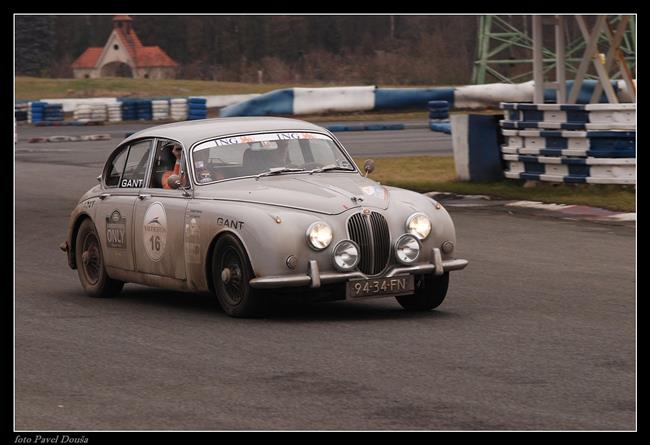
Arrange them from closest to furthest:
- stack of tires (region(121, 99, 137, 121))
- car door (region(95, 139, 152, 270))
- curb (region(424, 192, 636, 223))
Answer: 1. car door (region(95, 139, 152, 270))
2. curb (region(424, 192, 636, 223))
3. stack of tires (region(121, 99, 137, 121))

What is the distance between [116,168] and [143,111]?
3813 cm

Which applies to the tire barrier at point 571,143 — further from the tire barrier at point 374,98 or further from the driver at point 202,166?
the tire barrier at point 374,98

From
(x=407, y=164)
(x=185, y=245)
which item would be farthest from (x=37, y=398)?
(x=407, y=164)

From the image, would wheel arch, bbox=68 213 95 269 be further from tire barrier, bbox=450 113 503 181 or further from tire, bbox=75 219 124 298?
tire barrier, bbox=450 113 503 181

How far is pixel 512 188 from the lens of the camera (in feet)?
65.6

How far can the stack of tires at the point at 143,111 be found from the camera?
1928 inches

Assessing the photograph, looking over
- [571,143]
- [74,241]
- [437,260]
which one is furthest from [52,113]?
[437,260]

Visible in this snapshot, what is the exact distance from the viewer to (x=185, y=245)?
33.4 feet

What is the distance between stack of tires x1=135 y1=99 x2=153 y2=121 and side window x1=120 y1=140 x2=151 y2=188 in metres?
37.9

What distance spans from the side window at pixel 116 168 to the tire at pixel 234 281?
74.8 inches

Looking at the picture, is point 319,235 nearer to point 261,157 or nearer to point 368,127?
point 261,157

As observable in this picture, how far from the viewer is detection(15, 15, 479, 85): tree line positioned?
257ft

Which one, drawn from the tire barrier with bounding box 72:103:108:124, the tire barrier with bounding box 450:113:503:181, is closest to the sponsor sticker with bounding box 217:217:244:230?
the tire barrier with bounding box 450:113:503:181
